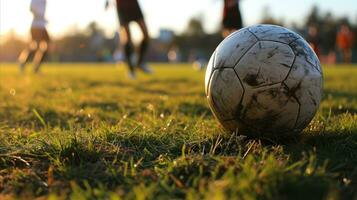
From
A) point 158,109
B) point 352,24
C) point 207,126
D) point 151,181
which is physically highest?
point 151,181

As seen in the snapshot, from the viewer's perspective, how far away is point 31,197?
2.11m

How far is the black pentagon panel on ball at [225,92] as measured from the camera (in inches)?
120

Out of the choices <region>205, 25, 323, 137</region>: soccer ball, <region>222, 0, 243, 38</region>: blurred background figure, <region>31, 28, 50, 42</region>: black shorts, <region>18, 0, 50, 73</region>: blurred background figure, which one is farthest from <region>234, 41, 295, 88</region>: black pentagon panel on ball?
<region>31, 28, 50, 42</region>: black shorts

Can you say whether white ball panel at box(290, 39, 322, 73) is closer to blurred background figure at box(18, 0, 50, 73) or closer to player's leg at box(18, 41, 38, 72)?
blurred background figure at box(18, 0, 50, 73)

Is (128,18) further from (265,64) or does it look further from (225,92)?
(265,64)

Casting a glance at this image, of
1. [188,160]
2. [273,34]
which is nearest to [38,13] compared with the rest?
[273,34]

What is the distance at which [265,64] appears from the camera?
299 centimetres

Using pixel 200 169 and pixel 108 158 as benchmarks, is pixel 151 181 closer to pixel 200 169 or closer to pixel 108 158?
pixel 200 169

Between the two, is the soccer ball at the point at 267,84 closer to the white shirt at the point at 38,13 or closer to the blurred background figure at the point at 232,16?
the blurred background figure at the point at 232,16

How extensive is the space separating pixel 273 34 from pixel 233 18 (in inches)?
244

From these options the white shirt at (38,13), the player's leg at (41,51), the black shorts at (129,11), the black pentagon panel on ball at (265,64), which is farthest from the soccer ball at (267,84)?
the player's leg at (41,51)

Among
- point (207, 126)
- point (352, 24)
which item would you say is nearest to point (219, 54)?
point (207, 126)

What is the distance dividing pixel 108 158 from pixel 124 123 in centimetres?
123

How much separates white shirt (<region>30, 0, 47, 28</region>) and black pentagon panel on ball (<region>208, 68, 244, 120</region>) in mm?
9184
